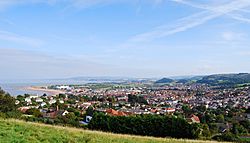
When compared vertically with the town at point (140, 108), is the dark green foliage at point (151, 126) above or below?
above

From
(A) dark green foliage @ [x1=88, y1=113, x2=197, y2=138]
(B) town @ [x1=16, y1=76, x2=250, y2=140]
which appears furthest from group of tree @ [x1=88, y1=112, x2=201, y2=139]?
(B) town @ [x1=16, y1=76, x2=250, y2=140]

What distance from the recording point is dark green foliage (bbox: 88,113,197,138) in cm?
2041

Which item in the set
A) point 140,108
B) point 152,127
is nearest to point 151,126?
point 152,127

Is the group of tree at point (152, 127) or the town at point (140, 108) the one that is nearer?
the group of tree at point (152, 127)

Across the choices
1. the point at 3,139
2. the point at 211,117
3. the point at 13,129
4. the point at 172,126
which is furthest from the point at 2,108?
the point at 211,117

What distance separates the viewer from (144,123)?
20.9 meters

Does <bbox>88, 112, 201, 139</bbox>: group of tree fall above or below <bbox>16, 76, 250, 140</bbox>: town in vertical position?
above

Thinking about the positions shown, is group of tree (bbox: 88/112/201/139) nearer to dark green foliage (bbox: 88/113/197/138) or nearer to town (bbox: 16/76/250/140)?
dark green foliage (bbox: 88/113/197/138)

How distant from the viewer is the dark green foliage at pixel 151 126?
20.4 metres

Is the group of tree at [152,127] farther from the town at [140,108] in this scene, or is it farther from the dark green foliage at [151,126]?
the town at [140,108]

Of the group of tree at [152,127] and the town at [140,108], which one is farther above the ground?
the group of tree at [152,127]

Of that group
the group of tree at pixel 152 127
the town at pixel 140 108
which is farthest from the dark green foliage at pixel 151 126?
the town at pixel 140 108

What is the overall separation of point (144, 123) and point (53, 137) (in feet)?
32.3

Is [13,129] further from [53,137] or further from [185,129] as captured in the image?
[185,129]
